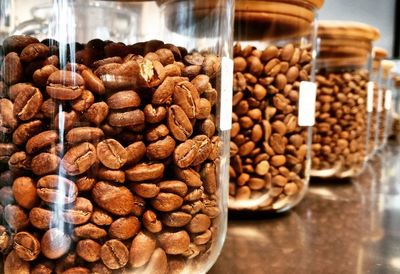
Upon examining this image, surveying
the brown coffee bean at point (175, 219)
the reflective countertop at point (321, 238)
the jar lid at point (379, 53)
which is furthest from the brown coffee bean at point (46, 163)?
the jar lid at point (379, 53)

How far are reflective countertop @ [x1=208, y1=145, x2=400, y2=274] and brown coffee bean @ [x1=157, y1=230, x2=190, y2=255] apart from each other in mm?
133

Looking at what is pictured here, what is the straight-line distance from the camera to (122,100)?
0.37 metres

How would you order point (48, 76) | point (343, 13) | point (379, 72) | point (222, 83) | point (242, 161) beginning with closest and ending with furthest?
point (48, 76)
point (222, 83)
point (242, 161)
point (379, 72)
point (343, 13)

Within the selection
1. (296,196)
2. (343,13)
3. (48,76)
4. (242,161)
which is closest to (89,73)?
(48,76)

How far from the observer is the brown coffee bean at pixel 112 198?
36 cm

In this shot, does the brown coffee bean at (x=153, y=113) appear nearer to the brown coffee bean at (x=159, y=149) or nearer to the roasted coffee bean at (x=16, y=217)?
the brown coffee bean at (x=159, y=149)

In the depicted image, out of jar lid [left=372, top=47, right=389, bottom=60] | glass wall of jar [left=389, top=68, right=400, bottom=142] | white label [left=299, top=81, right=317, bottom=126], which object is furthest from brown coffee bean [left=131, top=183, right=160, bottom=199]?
glass wall of jar [left=389, top=68, right=400, bottom=142]

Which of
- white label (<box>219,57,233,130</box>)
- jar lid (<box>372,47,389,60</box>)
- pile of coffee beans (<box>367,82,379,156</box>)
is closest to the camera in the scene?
white label (<box>219,57,233,130</box>)

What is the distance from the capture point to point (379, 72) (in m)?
1.54

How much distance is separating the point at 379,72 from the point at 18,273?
1.44 meters

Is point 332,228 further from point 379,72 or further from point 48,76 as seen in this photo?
point 379,72

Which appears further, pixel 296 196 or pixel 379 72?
pixel 379 72

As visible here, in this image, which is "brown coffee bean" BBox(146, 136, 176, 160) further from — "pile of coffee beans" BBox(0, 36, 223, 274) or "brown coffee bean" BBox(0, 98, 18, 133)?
"brown coffee bean" BBox(0, 98, 18, 133)

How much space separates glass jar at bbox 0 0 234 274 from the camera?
14.3 inches
